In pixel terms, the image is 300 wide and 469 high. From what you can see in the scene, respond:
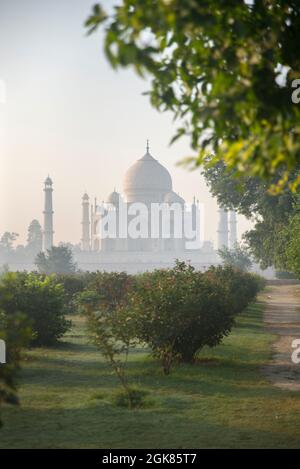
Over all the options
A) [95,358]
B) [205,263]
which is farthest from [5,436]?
[205,263]

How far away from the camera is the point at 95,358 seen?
44.2 ft

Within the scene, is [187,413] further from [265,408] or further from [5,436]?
[5,436]

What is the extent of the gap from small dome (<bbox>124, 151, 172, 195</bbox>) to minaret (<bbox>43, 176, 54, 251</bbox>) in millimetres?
10926

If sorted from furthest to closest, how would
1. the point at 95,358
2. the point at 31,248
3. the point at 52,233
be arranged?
the point at 31,248 < the point at 52,233 < the point at 95,358

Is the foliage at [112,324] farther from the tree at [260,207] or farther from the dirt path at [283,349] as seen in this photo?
the tree at [260,207]

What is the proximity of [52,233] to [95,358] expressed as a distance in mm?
74466

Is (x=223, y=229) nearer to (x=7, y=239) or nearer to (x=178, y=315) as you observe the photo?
(x=7, y=239)

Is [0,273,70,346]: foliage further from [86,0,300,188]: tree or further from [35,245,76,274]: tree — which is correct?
[35,245,76,274]: tree

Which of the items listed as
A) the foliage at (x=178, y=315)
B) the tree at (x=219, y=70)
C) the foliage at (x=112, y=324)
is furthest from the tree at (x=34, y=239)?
the tree at (x=219, y=70)

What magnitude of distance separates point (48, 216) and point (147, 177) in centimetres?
1429

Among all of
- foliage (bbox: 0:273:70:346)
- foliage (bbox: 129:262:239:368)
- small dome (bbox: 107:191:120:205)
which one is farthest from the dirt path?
small dome (bbox: 107:191:120:205)

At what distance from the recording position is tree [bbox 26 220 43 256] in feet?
362

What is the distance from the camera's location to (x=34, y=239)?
11288cm

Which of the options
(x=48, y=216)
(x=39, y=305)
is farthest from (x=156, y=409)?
(x=48, y=216)
